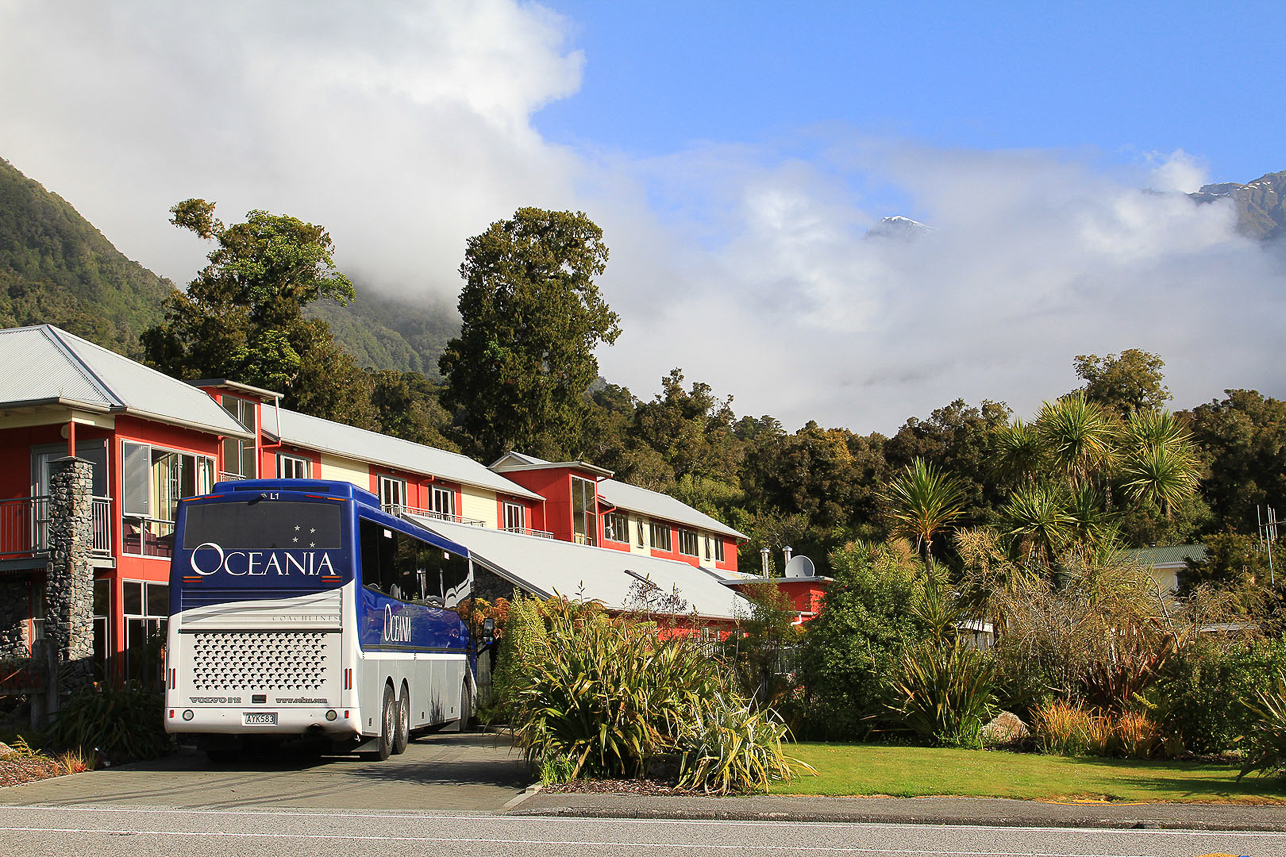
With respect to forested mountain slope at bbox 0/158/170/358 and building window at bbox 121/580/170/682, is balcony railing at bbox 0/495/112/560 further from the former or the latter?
forested mountain slope at bbox 0/158/170/358

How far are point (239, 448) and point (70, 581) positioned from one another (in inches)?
310

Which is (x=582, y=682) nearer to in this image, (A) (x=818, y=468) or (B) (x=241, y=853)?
(B) (x=241, y=853)

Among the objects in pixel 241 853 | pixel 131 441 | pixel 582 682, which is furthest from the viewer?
pixel 131 441

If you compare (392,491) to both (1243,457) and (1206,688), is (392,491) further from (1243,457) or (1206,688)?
(1243,457)

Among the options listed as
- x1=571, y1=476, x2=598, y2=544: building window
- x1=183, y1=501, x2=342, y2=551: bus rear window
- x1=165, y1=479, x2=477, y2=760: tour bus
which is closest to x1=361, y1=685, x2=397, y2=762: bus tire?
x1=165, y1=479, x2=477, y2=760: tour bus

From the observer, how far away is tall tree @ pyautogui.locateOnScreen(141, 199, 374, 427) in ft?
156

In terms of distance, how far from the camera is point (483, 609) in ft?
80.4

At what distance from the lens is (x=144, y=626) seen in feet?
77.7

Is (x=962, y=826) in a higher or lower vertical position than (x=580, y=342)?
lower

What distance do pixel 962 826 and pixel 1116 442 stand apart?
20.0 m

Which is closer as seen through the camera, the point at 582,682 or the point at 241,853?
the point at 241,853

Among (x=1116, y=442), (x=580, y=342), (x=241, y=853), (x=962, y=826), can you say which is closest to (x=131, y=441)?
(x=241, y=853)

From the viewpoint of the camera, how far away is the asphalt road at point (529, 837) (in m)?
9.68

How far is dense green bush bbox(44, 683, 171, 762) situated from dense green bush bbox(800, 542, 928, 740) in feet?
36.5
